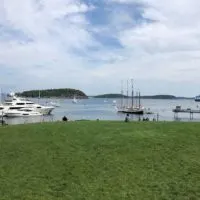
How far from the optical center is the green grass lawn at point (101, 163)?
515 inches

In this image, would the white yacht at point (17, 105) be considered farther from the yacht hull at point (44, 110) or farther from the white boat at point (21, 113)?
the white boat at point (21, 113)

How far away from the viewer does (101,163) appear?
1631 cm

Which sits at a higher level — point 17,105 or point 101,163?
point 17,105

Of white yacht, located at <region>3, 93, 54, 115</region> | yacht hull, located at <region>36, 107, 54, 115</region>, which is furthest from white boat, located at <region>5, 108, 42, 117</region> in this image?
yacht hull, located at <region>36, 107, 54, 115</region>

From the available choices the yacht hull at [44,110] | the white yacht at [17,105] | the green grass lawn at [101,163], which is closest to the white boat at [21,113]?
the white yacht at [17,105]

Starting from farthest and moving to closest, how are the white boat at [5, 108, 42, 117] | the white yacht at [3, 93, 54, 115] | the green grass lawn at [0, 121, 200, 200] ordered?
the white yacht at [3, 93, 54, 115] < the white boat at [5, 108, 42, 117] < the green grass lawn at [0, 121, 200, 200]

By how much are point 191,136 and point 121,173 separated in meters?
6.88

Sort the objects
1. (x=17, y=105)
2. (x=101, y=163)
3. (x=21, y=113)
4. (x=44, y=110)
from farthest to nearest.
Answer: (x=44, y=110)
(x=17, y=105)
(x=21, y=113)
(x=101, y=163)

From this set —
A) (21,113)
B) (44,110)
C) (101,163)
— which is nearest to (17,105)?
(21,113)

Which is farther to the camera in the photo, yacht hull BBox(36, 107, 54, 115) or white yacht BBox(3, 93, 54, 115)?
yacht hull BBox(36, 107, 54, 115)

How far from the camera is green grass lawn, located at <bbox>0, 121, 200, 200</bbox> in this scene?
13.1 metres

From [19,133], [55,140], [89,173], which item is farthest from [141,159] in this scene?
[19,133]

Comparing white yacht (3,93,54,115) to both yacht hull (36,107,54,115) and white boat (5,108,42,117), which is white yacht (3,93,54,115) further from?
white boat (5,108,42,117)

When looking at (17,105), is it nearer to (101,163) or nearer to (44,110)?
(44,110)
